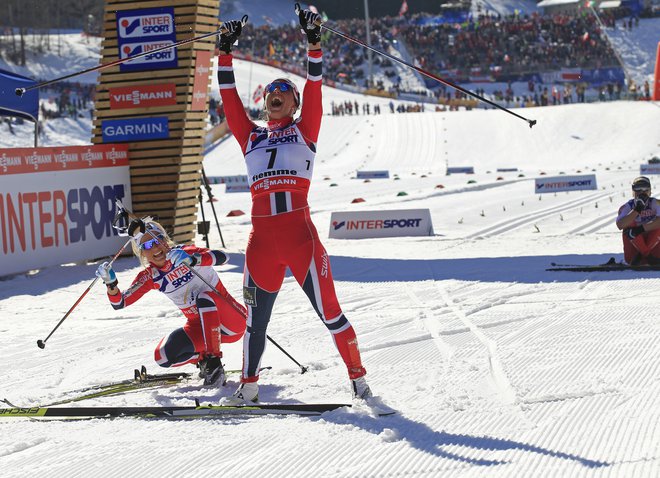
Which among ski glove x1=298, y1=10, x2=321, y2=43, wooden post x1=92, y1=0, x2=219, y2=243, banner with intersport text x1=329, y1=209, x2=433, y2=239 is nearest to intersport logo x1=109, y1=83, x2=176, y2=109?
wooden post x1=92, y1=0, x2=219, y2=243

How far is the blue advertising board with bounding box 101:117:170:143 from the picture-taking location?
15344 mm

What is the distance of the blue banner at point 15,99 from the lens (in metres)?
14.0

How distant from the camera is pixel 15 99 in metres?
14.2

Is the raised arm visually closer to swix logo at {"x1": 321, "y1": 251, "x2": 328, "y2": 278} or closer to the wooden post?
swix logo at {"x1": 321, "y1": 251, "x2": 328, "y2": 278}

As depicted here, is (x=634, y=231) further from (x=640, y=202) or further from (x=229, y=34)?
(x=229, y=34)

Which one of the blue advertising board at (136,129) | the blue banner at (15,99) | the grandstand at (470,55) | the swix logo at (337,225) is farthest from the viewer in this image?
the grandstand at (470,55)

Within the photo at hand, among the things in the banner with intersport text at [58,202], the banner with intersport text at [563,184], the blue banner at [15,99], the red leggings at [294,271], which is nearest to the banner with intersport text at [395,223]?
the banner with intersport text at [58,202]

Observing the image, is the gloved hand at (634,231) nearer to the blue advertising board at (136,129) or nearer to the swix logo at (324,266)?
the swix logo at (324,266)

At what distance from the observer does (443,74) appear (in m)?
63.4

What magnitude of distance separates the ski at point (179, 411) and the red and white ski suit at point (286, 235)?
1.01 ft

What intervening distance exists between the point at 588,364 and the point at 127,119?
35.0ft

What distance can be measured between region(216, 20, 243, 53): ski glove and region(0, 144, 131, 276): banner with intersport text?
301 inches

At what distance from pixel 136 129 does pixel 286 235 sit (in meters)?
10.3

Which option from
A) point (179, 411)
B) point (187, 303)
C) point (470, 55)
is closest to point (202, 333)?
point (187, 303)
